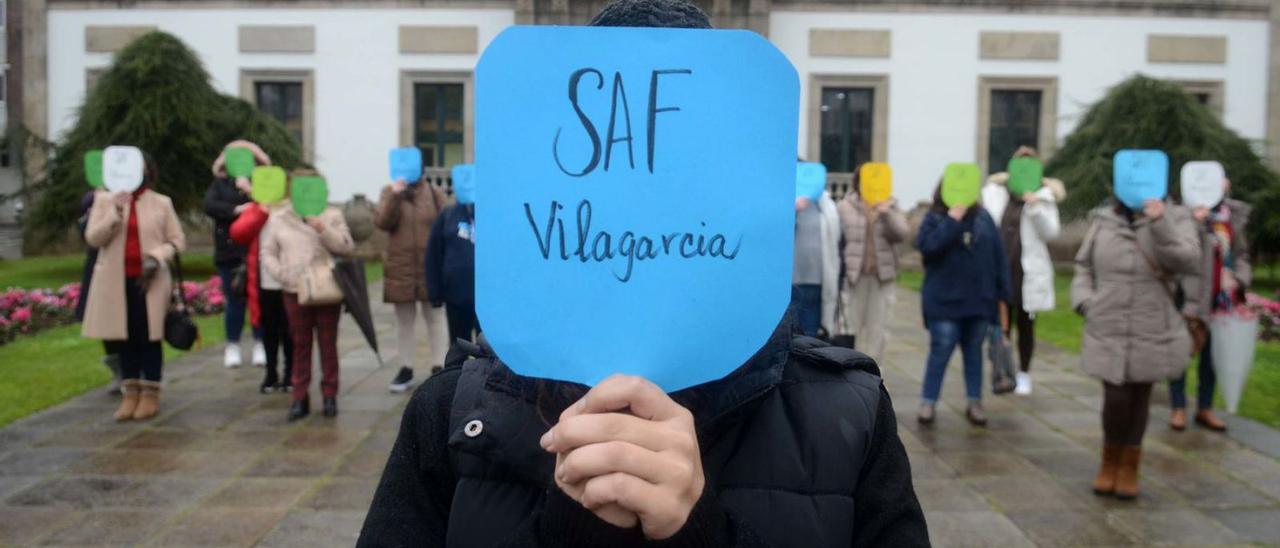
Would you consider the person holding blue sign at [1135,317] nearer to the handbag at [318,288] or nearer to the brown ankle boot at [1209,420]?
the brown ankle boot at [1209,420]

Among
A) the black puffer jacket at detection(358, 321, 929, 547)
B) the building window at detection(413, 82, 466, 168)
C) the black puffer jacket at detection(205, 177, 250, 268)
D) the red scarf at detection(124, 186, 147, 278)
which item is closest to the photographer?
the black puffer jacket at detection(358, 321, 929, 547)

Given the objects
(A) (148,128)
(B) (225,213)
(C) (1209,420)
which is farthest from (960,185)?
(A) (148,128)

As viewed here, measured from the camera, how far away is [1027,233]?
7.81m

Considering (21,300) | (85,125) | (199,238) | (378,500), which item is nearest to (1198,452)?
(378,500)

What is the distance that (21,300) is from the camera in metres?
12.6

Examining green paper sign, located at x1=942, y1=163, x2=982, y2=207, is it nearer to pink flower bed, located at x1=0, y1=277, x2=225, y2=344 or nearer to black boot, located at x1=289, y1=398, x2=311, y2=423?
black boot, located at x1=289, y1=398, x2=311, y2=423

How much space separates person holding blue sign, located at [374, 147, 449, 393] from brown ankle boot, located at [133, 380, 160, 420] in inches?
67.9

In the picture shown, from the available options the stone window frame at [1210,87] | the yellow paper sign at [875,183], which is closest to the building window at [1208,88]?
the stone window frame at [1210,87]

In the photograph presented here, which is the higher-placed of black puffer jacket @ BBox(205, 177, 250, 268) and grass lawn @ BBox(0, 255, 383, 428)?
black puffer jacket @ BBox(205, 177, 250, 268)

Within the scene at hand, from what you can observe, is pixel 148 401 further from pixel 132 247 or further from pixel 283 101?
pixel 283 101

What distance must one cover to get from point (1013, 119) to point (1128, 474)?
19873 mm

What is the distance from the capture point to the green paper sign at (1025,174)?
745 centimetres

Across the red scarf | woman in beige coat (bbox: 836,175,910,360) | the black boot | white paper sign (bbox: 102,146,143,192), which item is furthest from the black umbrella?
woman in beige coat (bbox: 836,175,910,360)

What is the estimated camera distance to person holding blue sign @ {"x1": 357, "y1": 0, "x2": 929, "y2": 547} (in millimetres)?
1150
